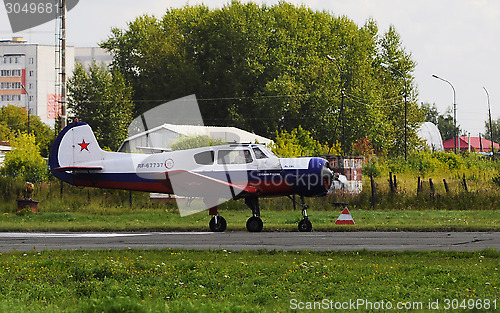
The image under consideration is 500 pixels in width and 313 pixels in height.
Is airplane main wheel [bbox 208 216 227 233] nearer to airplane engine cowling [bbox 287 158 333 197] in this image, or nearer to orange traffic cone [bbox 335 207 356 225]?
airplane engine cowling [bbox 287 158 333 197]

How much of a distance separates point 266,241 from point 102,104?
65.1m

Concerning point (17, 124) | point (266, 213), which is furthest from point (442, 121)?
point (266, 213)

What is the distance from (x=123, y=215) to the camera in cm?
3003

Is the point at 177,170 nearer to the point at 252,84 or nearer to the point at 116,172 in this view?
the point at 116,172

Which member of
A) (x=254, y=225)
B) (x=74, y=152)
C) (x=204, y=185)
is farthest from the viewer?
(x=74, y=152)

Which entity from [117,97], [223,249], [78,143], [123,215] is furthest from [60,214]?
[117,97]

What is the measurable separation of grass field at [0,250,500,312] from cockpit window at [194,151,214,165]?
8778 millimetres

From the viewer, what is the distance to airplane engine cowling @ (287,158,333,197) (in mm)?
22875

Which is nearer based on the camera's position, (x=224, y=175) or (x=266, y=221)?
→ (x=224, y=175)

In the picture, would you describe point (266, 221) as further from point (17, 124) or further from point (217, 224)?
point (17, 124)

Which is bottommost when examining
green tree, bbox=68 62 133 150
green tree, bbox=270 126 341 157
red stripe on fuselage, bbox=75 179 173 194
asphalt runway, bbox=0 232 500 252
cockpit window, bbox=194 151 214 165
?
asphalt runway, bbox=0 232 500 252

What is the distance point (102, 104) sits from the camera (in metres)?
81.4

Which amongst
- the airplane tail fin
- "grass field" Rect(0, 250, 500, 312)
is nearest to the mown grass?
the airplane tail fin

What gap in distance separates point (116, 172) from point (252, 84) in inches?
2323
